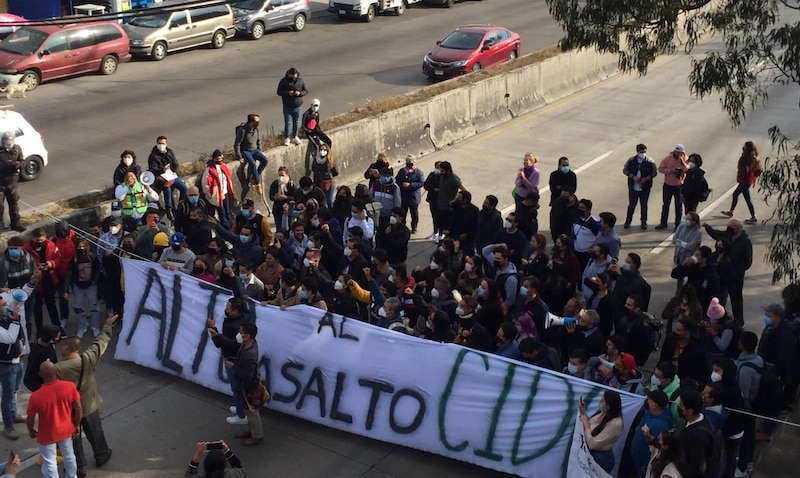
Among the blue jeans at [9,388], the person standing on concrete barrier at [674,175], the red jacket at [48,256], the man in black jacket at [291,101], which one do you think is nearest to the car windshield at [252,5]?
the man in black jacket at [291,101]

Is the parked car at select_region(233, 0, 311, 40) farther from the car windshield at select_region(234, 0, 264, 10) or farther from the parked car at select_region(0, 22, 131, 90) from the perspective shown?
the parked car at select_region(0, 22, 131, 90)

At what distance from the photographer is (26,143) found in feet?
58.4

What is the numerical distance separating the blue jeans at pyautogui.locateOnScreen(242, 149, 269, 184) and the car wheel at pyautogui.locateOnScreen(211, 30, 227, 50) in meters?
13.5

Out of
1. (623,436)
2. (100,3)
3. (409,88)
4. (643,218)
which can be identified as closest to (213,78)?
(409,88)

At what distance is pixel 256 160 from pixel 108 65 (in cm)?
1075

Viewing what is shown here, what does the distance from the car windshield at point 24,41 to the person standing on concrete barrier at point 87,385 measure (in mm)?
16360

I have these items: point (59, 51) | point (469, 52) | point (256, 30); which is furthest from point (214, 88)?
point (469, 52)

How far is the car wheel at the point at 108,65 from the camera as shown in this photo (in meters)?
25.8

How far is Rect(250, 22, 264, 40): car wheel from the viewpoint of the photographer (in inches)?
1212

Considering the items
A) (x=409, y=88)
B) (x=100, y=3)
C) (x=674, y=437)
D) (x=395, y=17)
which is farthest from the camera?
(x=395, y=17)

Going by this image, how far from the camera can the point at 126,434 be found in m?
10.5

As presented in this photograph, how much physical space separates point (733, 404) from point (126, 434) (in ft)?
20.3

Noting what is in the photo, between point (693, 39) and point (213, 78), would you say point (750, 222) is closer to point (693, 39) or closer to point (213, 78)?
point (693, 39)

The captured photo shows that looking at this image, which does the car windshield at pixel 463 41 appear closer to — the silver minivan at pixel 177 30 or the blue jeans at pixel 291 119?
the silver minivan at pixel 177 30
